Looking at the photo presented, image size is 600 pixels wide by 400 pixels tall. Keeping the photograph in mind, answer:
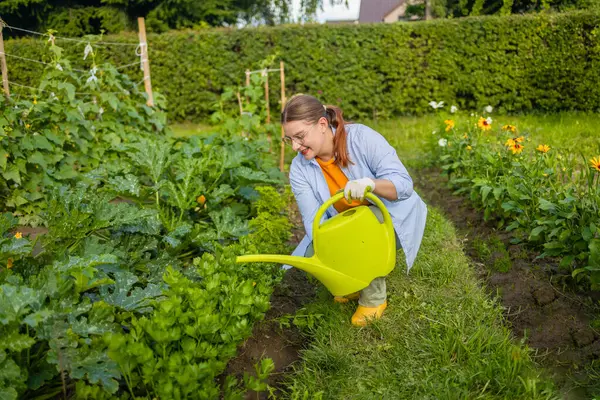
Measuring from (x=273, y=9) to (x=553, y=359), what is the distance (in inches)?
649

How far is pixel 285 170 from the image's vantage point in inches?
229

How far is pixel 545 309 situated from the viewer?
2.54m

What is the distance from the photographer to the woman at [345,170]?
238cm

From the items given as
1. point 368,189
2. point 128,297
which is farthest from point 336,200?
point 128,297

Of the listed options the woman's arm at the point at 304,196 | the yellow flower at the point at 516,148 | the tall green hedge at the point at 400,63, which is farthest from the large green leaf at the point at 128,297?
the tall green hedge at the point at 400,63

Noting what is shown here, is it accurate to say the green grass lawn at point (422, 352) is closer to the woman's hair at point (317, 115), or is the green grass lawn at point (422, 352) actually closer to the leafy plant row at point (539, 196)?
the leafy plant row at point (539, 196)

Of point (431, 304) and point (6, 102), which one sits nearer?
point (431, 304)

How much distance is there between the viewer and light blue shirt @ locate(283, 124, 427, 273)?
7.98 ft

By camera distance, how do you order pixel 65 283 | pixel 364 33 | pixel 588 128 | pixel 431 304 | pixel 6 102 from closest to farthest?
pixel 65 283 < pixel 431 304 < pixel 6 102 < pixel 588 128 < pixel 364 33

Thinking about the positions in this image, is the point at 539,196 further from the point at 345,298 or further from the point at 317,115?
the point at 317,115

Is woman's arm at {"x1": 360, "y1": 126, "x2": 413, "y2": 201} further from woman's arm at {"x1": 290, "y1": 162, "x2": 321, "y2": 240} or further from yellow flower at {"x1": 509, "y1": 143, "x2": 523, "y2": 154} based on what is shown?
yellow flower at {"x1": 509, "y1": 143, "x2": 523, "y2": 154}

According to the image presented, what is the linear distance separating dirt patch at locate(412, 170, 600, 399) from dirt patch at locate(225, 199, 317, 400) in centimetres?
94

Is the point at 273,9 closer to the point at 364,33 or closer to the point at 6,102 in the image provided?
the point at 364,33

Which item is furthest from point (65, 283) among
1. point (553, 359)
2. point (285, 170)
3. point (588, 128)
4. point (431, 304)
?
point (588, 128)
